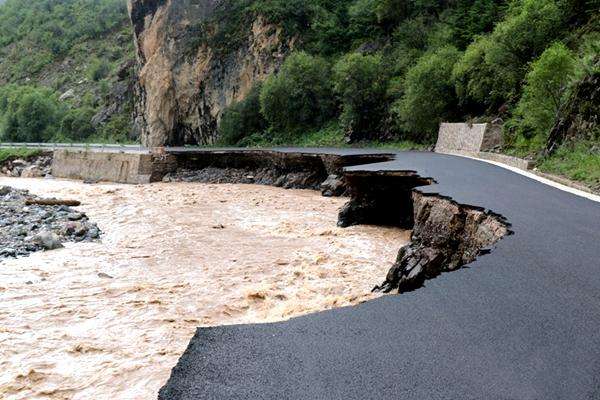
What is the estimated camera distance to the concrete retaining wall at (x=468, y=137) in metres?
22.4

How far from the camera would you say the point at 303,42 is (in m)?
45.4

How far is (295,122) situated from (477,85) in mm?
18489

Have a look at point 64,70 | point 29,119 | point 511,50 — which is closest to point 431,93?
point 511,50

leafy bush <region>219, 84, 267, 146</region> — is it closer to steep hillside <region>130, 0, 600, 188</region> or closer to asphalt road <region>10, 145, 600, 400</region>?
steep hillside <region>130, 0, 600, 188</region>

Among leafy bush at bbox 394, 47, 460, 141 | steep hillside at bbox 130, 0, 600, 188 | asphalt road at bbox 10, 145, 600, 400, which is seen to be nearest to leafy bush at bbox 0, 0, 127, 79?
steep hillside at bbox 130, 0, 600, 188

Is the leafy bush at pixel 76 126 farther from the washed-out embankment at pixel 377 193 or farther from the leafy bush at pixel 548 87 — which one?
the leafy bush at pixel 548 87

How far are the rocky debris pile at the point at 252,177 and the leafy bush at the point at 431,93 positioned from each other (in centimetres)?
736

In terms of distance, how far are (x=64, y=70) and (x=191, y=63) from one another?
5808cm

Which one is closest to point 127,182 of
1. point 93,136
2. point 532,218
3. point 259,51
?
point 259,51

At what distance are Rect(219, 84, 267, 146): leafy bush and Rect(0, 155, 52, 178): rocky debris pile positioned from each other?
14415 mm

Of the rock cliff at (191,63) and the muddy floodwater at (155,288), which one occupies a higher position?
the rock cliff at (191,63)

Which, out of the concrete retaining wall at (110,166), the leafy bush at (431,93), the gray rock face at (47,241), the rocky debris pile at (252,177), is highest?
the leafy bush at (431,93)

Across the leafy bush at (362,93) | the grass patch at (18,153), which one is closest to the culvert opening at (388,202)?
the leafy bush at (362,93)

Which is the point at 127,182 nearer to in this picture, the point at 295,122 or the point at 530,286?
the point at 295,122
